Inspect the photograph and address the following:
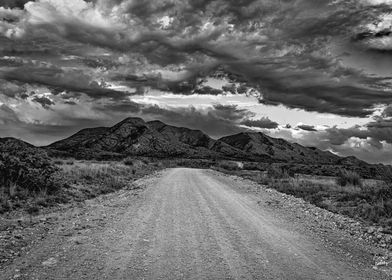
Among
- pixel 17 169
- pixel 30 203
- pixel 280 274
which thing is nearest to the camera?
pixel 280 274

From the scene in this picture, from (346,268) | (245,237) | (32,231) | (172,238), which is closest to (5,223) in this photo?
(32,231)

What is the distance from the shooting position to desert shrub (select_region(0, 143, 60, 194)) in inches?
627

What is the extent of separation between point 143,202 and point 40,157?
640 cm

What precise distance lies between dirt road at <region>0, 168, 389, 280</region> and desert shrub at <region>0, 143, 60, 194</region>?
4715 millimetres

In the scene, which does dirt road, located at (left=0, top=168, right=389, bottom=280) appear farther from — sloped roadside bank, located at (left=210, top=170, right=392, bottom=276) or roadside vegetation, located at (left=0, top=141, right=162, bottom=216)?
roadside vegetation, located at (left=0, top=141, right=162, bottom=216)

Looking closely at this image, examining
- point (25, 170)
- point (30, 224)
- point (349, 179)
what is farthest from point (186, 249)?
point (349, 179)

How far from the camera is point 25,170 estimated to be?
1659 cm

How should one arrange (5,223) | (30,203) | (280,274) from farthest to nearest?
(30,203) → (5,223) → (280,274)

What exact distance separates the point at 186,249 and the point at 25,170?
11.5m

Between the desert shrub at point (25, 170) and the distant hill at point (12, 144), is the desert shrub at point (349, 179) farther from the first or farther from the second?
the distant hill at point (12, 144)

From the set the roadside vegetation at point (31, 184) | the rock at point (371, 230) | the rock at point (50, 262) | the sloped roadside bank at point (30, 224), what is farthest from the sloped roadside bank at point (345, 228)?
the roadside vegetation at point (31, 184)

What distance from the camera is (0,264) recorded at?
269 inches

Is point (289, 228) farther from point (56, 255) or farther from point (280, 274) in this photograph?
point (56, 255)

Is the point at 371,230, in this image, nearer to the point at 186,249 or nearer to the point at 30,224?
the point at 186,249
